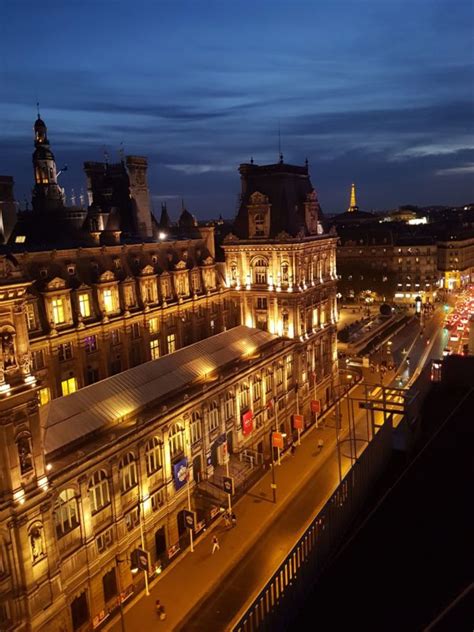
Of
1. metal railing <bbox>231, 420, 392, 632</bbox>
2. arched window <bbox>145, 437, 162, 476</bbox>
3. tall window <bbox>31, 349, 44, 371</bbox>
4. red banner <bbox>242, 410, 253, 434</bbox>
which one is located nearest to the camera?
metal railing <bbox>231, 420, 392, 632</bbox>

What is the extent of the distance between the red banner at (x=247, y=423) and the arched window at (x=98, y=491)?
19624 mm

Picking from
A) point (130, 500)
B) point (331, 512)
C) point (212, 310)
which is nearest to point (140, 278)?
point (212, 310)

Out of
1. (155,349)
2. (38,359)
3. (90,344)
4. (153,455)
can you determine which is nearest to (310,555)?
(153,455)

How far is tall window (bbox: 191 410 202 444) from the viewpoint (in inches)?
1892

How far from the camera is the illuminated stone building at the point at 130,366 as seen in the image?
32438mm

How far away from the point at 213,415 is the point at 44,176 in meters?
48.1

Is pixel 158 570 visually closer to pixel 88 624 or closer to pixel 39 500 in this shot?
pixel 88 624

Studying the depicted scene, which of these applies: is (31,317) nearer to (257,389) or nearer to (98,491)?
(98,491)

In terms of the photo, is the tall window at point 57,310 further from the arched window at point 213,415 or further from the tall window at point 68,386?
the arched window at point 213,415

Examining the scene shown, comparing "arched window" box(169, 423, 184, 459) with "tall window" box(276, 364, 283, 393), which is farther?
"tall window" box(276, 364, 283, 393)

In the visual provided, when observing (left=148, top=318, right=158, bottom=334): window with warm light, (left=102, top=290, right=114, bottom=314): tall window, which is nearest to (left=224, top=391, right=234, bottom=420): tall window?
(left=148, top=318, right=158, bottom=334): window with warm light

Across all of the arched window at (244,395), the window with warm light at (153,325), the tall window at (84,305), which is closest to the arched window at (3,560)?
the tall window at (84,305)

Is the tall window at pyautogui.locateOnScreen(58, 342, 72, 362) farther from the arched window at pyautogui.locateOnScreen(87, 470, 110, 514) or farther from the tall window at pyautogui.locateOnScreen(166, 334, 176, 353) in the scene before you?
the tall window at pyautogui.locateOnScreen(166, 334, 176, 353)

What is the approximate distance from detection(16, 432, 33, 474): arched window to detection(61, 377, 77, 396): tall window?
49.3 ft
